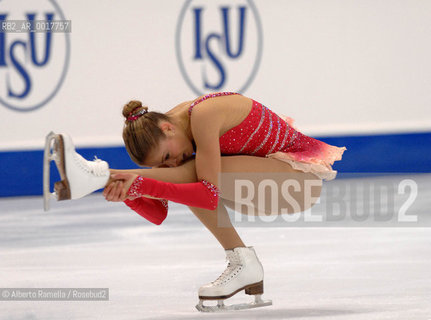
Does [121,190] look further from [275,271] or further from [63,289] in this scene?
[275,271]

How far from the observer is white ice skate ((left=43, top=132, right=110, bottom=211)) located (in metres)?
1.97

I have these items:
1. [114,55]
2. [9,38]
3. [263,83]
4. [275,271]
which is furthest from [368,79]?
[275,271]

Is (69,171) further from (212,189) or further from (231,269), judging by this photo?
(231,269)

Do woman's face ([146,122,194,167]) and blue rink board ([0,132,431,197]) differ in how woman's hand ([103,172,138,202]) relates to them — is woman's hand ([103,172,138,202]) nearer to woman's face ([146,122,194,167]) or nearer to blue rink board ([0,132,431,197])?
woman's face ([146,122,194,167])

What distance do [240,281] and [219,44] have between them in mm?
3336

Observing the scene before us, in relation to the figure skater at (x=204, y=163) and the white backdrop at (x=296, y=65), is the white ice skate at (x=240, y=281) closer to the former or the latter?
the figure skater at (x=204, y=163)

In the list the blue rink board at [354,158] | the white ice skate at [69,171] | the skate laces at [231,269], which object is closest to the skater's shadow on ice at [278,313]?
the skate laces at [231,269]

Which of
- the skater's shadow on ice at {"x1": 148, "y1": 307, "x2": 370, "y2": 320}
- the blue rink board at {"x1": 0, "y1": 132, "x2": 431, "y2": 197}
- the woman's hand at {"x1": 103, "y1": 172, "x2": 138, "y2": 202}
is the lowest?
the blue rink board at {"x1": 0, "y1": 132, "x2": 431, "y2": 197}

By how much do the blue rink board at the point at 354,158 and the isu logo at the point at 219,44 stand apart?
A: 0.76 m

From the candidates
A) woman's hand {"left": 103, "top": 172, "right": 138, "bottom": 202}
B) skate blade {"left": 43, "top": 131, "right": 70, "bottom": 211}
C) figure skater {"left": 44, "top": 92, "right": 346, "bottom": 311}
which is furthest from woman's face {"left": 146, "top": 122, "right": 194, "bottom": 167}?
skate blade {"left": 43, "top": 131, "right": 70, "bottom": 211}

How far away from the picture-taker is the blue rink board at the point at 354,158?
531 centimetres

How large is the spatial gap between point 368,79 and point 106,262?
311 cm

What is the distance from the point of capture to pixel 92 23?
17.9ft

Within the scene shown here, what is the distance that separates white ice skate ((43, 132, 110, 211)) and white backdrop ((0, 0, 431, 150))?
11.1 feet
